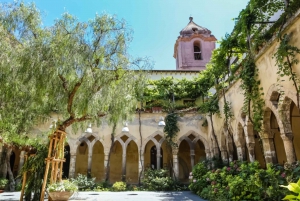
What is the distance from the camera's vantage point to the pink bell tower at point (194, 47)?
20609 millimetres

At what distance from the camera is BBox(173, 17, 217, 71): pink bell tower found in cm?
2061

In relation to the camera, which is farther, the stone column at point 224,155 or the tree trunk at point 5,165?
the tree trunk at point 5,165

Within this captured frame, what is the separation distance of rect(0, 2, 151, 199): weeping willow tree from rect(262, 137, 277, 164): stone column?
12.9 feet

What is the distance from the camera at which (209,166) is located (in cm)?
1005

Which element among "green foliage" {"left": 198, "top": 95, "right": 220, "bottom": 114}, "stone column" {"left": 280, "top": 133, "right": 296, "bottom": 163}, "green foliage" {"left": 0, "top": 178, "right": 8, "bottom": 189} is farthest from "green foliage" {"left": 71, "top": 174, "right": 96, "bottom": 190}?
"stone column" {"left": 280, "top": 133, "right": 296, "bottom": 163}

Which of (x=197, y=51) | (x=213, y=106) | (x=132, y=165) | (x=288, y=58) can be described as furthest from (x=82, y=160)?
(x=197, y=51)

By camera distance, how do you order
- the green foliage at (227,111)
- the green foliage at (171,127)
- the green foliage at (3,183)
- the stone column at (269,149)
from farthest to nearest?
the green foliage at (171,127) < the green foliage at (3,183) < the green foliage at (227,111) < the stone column at (269,149)

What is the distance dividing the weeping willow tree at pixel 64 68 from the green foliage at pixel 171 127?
562cm

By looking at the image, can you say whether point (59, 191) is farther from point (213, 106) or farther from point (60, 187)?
point (213, 106)

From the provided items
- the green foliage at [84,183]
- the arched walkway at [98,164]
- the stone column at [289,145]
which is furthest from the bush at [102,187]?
the stone column at [289,145]

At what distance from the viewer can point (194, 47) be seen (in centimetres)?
2222

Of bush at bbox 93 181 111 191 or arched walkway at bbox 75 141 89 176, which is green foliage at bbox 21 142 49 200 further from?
arched walkway at bbox 75 141 89 176

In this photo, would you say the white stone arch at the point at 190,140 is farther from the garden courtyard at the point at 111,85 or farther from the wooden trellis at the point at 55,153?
the wooden trellis at the point at 55,153

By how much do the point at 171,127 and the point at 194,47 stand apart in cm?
1197
